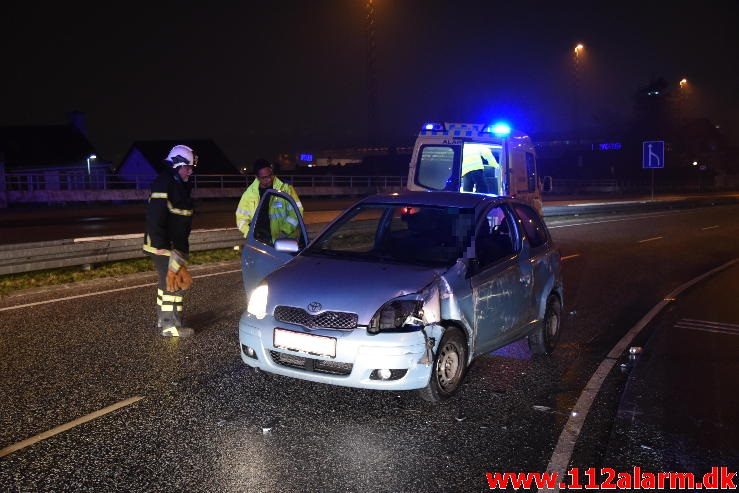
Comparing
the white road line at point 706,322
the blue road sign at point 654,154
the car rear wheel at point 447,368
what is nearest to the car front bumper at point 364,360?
the car rear wheel at point 447,368

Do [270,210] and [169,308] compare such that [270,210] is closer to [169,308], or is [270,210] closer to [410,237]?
[169,308]

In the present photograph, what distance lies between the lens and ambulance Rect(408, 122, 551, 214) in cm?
1357

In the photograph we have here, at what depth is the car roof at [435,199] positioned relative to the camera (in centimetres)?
627

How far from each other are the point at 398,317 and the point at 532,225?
2.63 m

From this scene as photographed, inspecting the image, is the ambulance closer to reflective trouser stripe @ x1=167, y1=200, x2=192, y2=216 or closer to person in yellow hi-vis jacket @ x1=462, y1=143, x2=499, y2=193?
person in yellow hi-vis jacket @ x1=462, y1=143, x2=499, y2=193

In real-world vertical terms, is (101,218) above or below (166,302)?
below

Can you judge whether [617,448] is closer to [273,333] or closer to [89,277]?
[273,333]

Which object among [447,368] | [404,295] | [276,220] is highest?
[276,220]

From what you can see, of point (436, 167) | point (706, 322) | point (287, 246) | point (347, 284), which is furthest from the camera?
point (436, 167)

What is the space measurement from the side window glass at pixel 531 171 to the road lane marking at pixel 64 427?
1115 cm

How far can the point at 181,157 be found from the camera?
700 cm

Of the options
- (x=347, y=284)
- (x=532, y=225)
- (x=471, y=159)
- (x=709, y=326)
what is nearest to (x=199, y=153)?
(x=471, y=159)

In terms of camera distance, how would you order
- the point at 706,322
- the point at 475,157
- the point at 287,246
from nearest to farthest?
the point at 287,246 < the point at 706,322 < the point at 475,157

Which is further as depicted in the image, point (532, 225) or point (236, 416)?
point (532, 225)
